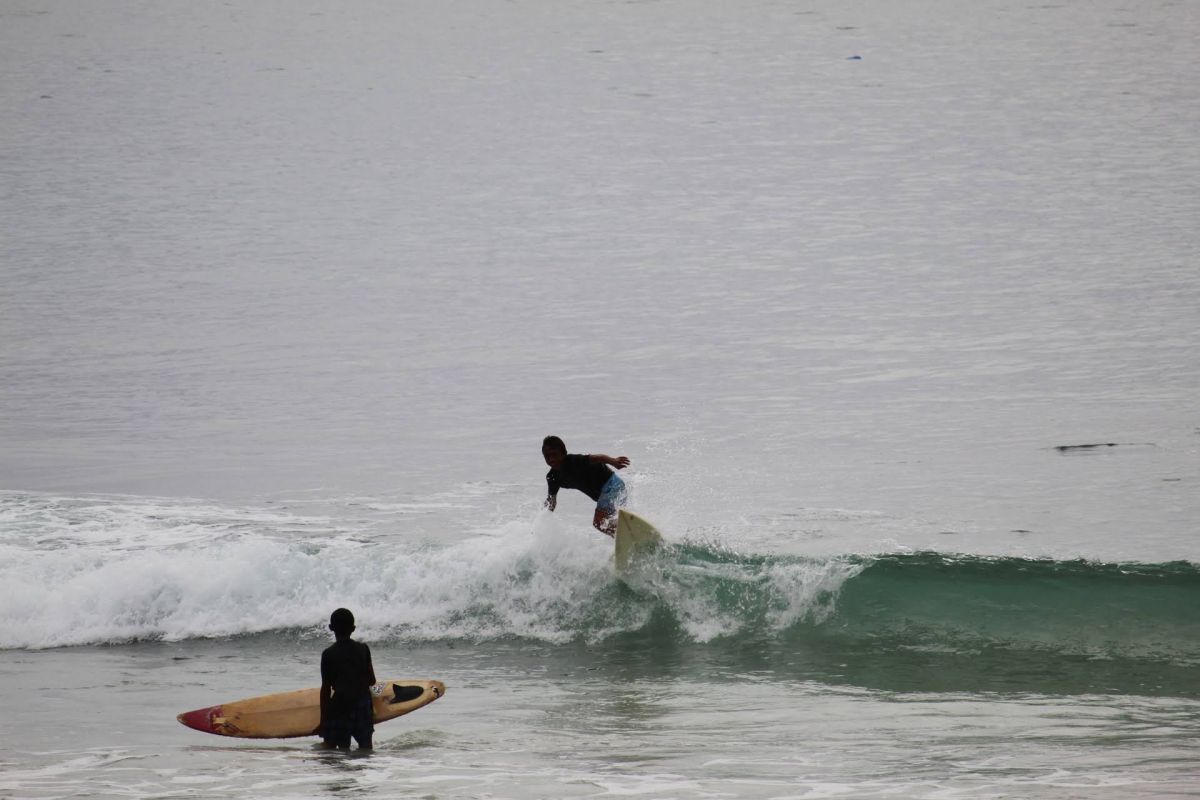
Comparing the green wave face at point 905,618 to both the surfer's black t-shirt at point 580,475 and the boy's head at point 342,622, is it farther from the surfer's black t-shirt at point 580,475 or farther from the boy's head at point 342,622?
the boy's head at point 342,622

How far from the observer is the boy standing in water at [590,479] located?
14.2 m

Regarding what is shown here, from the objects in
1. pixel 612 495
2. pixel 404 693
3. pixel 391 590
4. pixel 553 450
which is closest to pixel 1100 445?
Answer: pixel 612 495

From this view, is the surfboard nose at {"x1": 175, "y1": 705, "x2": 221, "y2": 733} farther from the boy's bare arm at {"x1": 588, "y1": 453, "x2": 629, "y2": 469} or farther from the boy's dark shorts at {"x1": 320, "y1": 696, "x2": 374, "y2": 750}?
the boy's bare arm at {"x1": 588, "y1": 453, "x2": 629, "y2": 469}

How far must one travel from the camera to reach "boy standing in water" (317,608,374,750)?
1062 cm

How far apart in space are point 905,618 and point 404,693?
5.62 meters

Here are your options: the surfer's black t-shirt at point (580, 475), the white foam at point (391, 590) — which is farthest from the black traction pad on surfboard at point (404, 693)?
the white foam at point (391, 590)

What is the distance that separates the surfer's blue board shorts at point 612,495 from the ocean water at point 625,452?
811 mm

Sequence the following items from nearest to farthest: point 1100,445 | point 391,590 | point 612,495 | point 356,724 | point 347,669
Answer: point 347,669 → point 356,724 → point 612,495 → point 391,590 → point 1100,445

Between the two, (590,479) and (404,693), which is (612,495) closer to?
(590,479)

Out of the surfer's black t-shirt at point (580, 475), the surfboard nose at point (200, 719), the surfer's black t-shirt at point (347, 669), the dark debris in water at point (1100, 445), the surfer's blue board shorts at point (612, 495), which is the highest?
the dark debris in water at point (1100, 445)

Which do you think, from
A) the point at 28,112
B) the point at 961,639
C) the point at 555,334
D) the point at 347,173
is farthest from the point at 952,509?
the point at 28,112

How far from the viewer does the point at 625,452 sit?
68.1ft

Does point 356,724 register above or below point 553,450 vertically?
below

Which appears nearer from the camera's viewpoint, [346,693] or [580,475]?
[346,693]
